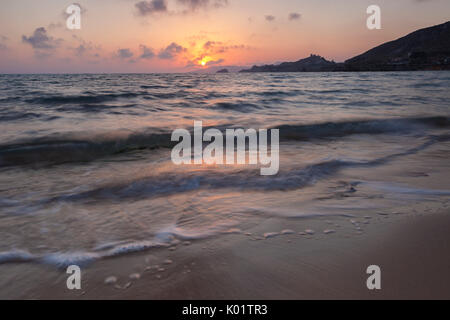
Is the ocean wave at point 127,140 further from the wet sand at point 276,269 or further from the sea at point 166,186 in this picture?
the wet sand at point 276,269

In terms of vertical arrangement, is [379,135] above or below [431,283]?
above

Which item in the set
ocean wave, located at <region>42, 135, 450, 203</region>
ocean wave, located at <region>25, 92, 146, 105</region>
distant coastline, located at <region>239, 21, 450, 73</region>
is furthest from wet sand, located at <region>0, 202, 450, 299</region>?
distant coastline, located at <region>239, 21, 450, 73</region>

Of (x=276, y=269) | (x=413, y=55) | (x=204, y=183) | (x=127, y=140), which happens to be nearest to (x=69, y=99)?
(x=127, y=140)

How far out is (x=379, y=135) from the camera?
6.29 m

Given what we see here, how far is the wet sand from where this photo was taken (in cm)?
146

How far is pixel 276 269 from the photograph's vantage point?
5.35 feet

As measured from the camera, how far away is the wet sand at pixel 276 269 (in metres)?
1.46

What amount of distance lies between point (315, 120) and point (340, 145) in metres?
2.84

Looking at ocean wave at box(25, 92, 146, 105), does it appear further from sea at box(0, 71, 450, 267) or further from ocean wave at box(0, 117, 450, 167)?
ocean wave at box(0, 117, 450, 167)

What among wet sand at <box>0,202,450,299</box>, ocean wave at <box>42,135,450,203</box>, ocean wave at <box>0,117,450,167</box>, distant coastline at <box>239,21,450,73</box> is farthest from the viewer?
distant coastline at <box>239,21,450,73</box>

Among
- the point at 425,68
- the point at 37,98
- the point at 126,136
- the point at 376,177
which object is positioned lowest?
the point at 376,177
